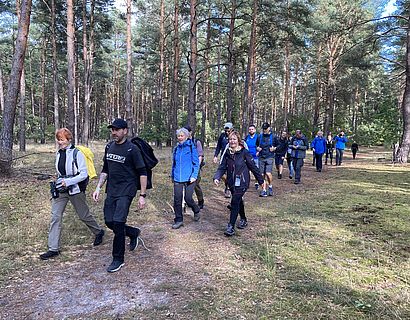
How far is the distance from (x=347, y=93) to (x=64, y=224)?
106 ft

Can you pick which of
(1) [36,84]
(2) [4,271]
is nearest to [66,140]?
(2) [4,271]

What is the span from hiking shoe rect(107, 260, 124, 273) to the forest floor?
8 centimetres

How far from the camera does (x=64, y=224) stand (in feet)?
21.1

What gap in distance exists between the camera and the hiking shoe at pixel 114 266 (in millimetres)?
4383

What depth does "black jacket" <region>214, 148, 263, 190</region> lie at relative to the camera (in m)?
5.86

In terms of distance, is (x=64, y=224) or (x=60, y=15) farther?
(x=60, y=15)

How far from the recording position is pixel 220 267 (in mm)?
4480

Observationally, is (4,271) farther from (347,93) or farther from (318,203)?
(347,93)

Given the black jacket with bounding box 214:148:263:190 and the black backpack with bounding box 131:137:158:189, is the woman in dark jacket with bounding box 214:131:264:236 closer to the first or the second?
the black jacket with bounding box 214:148:263:190

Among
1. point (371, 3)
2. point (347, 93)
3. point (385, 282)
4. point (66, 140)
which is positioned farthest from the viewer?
point (347, 93)

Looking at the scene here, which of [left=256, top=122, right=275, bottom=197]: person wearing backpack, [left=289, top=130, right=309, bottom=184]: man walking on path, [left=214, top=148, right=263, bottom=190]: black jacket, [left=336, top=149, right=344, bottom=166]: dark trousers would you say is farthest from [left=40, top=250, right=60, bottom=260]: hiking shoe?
[left=336, top=149, right=344, bottom=166]: dark trousers

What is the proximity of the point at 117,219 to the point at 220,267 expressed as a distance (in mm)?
1498

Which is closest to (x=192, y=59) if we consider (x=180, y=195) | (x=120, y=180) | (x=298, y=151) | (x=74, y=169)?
(x=298, y=151)

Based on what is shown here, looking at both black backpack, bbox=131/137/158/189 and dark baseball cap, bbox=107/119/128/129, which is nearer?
dark baseball cap, bbox=107/119/128/129
